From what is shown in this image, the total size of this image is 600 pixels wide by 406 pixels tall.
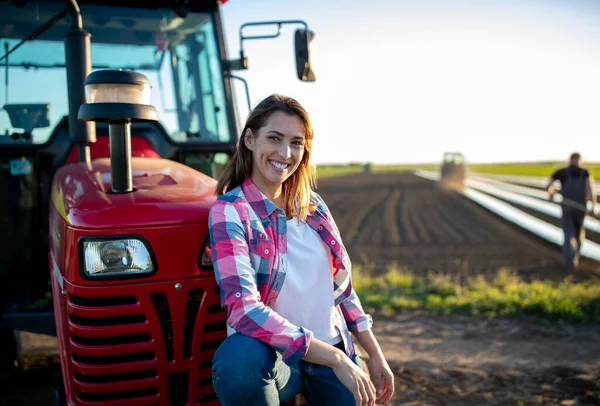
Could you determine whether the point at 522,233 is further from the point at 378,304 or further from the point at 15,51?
the point at 15,51

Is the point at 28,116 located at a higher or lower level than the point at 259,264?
higher

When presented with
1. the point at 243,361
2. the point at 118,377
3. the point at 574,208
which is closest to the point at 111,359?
the point at 118,377

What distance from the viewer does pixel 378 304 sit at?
6285 mm

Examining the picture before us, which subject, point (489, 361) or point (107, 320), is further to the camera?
point (489, 361)

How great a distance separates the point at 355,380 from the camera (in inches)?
74.4

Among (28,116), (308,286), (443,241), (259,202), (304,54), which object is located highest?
(304,54)

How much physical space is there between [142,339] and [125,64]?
2.20m

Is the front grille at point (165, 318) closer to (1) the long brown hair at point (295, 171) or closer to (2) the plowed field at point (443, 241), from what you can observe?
(1) the long brown hair at point (295, 171)

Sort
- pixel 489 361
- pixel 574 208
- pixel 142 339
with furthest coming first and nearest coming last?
pixel 574 208 < pixel 489 361 < pixel 142 339

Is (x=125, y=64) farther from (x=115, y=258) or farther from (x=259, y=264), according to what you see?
(x=259, y=264)

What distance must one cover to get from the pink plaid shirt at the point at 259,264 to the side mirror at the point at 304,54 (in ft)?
4.25

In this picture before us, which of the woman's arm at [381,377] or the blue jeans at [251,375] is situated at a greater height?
the blue jeans at [251,375]

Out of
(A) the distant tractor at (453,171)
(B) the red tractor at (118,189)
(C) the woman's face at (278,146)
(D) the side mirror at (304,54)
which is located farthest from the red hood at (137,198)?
(A) the distant tractor at (453,171)

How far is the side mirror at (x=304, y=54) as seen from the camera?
10.8 feet
